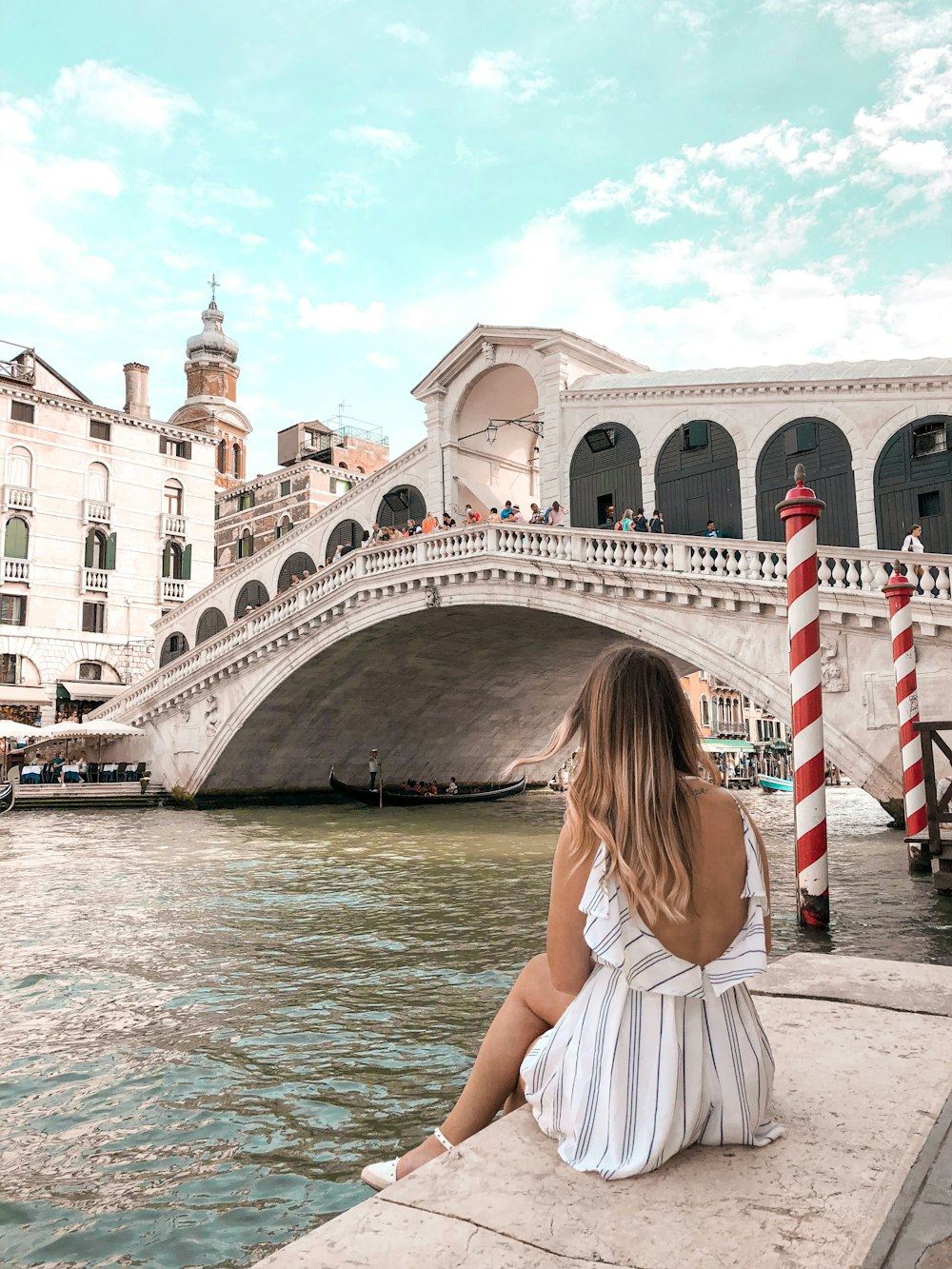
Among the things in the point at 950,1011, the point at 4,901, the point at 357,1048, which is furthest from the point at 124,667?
the point at 950,1011

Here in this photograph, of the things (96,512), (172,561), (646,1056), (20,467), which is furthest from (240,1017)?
(172,561)

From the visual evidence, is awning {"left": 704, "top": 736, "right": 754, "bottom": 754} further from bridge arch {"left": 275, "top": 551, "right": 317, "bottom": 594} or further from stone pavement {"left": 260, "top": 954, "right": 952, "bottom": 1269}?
stone pavement {"left": 260, "top": 954, "right": 952, "bottom": 1269}

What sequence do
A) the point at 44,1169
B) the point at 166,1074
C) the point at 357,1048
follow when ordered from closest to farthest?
the point at 44,1169
the point at 166,1074
the point at 357,1048

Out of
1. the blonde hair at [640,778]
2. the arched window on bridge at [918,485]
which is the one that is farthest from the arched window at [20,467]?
the blonde hair at [640,778]

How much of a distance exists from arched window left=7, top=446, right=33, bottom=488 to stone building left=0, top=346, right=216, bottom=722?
2cm

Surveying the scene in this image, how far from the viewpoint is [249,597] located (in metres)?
24.2

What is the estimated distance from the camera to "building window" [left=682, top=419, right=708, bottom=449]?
1498 centimetres

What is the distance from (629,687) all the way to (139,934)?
216 inches

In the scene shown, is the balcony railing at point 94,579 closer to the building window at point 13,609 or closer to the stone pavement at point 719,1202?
the building window at point 13,609

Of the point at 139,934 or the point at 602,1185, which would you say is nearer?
the point at 602,1185

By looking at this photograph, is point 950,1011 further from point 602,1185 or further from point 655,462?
point 655,462

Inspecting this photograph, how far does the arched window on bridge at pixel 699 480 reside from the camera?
1471 centimetres

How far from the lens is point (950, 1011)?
2.54m

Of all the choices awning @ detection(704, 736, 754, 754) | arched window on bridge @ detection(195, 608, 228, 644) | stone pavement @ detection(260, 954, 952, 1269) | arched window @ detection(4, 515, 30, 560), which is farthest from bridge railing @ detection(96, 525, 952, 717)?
awning @ detection(704, 736, 754, 754)
